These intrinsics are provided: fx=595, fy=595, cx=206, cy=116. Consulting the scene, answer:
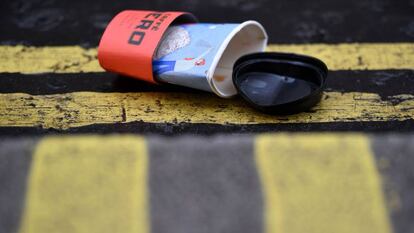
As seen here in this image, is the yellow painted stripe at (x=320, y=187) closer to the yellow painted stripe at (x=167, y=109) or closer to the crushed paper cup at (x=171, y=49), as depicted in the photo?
the yellow painted stripe at (x=167, y=109)

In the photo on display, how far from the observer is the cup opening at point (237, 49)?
2355 mm

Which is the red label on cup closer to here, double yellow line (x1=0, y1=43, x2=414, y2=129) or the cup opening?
double yellow line (x1=0, y1=43, x2=414, y2=129)

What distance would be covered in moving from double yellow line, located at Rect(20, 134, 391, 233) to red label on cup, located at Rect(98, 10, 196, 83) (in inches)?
15.0

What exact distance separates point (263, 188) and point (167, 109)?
599 mm

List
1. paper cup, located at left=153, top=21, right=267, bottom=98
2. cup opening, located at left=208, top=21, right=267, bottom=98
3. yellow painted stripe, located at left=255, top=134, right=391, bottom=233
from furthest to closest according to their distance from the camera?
cup opening, located at left=208, top=21, right=267, bottom=98 → paper cup, located at left=153, top=21, right=267, bottom=98 → yellow painted stripe, located at left=255, top=134, right=391, bottom=233

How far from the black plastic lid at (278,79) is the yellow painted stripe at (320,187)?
0.81ft

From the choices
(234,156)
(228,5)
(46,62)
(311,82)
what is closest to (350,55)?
(311,82)

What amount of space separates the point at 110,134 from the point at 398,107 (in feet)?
3.55

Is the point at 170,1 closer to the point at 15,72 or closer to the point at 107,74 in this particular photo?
the point at 107,74

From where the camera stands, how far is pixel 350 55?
2586 mm

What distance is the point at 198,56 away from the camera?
7.09 ft

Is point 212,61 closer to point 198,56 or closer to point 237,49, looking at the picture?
point 198,56

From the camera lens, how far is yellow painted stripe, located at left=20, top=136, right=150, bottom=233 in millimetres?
1770

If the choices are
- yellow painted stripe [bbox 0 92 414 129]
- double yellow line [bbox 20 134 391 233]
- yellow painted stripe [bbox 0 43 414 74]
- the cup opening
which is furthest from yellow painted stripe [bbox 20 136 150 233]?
yellow painted stripe [bbox 0 43 414 74]
